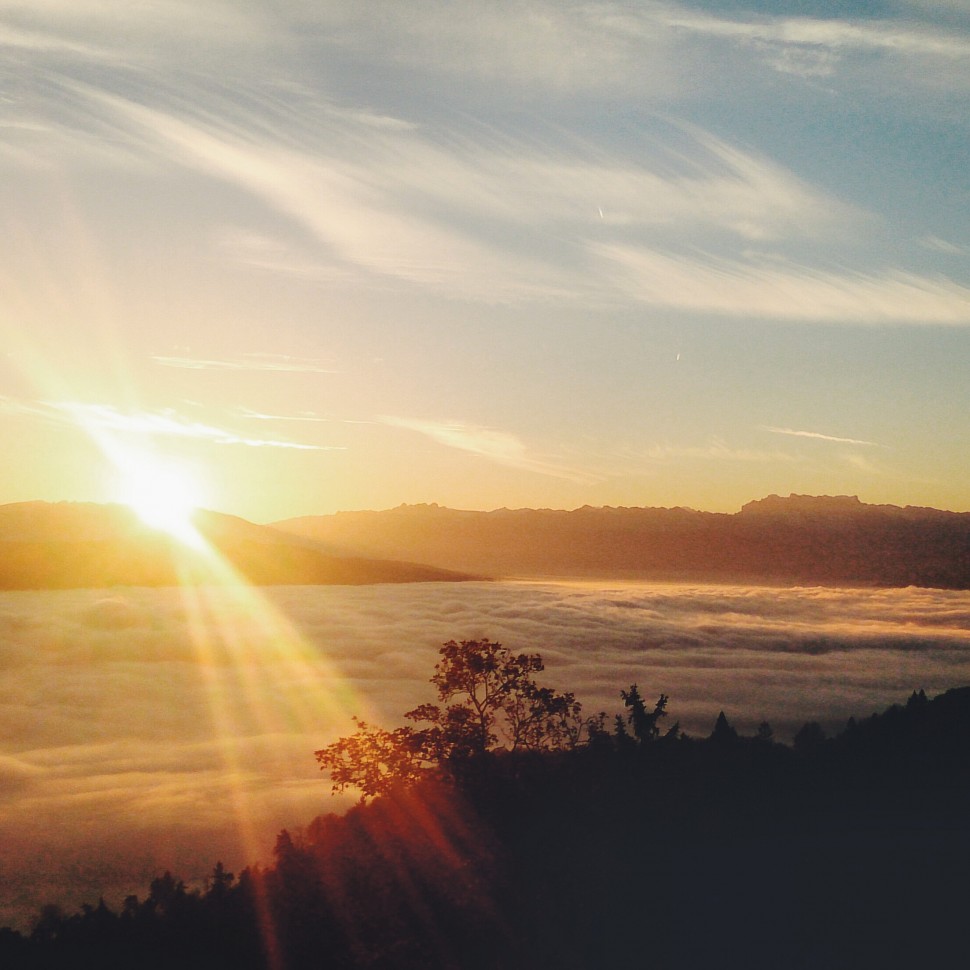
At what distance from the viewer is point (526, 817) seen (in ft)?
111

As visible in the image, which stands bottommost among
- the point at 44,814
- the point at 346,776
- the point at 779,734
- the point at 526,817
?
the point at 44,814

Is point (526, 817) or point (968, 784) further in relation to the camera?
point (968, 784)

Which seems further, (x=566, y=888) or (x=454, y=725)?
(x=454, y=725)

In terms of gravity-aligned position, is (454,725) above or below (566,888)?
above

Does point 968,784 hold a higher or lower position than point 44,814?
higher

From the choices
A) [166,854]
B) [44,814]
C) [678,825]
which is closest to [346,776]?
[678,825]

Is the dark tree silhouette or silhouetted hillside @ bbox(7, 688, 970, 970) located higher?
the dark tree silhouette

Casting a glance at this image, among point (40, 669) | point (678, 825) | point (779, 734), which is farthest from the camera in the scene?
point (40, 669)

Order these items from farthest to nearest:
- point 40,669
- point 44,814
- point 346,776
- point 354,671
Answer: point 40,669, point 354,671, point 44,814, point 346,776

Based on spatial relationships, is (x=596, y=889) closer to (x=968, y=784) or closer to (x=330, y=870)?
(x=330, y=870)

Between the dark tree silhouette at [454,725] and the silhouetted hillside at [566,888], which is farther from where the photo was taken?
the dark tree silhouette at [454,725]

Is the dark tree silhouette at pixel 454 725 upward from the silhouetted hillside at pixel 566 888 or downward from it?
upward

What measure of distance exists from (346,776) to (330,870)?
16.4 feet

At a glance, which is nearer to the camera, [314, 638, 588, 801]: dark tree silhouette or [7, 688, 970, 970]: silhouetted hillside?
[7, 688, 970, 970]: silhouetted hillside
